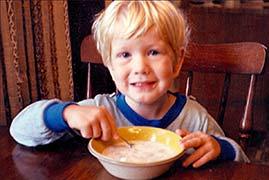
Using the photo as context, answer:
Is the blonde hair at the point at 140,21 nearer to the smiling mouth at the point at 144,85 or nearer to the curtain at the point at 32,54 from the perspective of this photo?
the smiling mouth at the point at 144,85

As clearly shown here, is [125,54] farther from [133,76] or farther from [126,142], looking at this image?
Answer: [126,142]

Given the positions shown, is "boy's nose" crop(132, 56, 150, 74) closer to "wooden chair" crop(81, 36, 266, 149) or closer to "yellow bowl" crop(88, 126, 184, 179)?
"yellow bowl" crop(88, 126, 184, 179)

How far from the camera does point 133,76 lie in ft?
3.15

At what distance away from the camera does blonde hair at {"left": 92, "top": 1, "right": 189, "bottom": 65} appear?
0.96 m

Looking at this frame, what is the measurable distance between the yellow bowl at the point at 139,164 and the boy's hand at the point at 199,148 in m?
0.02

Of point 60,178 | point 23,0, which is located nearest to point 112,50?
point 60,178

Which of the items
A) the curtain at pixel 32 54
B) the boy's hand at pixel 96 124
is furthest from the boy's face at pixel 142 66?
the curtain at pixel 32 54

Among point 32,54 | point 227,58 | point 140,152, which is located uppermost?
point 227,58

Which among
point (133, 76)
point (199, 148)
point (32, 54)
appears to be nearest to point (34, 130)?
point (133, 76)

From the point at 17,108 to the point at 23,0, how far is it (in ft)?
1.70

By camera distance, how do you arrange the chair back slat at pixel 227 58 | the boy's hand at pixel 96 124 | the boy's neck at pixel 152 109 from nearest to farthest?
the boy's hand at pixel 96 124
the boy's neck at pixel 152 109
the chair back slat at pixel 227 58

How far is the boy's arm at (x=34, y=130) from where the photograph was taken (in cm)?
99

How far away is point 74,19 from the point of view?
92.6 inches

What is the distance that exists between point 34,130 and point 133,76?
25 centimetres
